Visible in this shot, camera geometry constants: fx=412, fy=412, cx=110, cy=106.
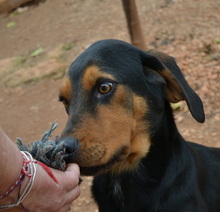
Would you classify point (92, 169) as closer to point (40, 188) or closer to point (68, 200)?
point (68, 200)

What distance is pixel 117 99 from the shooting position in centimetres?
296

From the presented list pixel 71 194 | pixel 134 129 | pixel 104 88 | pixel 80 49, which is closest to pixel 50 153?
pixel 71 194

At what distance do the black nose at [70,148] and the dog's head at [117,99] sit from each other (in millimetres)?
53

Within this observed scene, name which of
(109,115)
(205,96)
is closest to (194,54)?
(205,96)

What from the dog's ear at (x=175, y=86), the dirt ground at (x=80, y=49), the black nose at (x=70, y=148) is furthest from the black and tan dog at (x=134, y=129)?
the dirt ground at (x=80, y=49)

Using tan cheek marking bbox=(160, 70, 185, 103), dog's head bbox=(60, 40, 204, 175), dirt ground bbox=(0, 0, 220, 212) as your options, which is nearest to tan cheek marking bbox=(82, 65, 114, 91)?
dog's head bbox=(60, 40, 204, 175)

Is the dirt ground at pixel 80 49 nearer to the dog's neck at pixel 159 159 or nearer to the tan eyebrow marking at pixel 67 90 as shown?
the dog's neck at pixel 159 159

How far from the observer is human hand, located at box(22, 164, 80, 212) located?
225 centimetres

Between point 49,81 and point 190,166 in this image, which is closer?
point 190,166

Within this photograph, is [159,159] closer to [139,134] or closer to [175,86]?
[139,134]

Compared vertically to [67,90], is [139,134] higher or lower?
lower

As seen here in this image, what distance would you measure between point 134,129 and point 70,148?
25.4 inches

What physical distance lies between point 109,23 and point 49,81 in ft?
6.83

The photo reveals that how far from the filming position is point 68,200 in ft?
8.05
